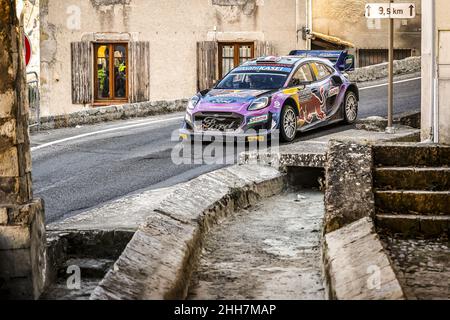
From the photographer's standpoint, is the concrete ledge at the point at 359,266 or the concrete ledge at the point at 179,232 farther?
the concrete ledge at the point at 179,232

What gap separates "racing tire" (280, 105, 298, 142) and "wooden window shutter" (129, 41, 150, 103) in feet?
50.4

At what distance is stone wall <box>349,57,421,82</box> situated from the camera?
1178 inches

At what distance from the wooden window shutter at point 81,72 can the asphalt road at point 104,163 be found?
10555mm

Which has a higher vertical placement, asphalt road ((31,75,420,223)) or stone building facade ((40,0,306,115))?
stone building facade ((40,0,306,115))

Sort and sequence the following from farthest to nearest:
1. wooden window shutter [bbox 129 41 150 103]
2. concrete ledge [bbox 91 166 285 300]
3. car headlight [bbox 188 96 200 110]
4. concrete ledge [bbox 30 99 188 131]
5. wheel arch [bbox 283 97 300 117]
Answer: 1. wooden window shutter [bbox 129 41 150 103]
2. concrete ledge [bbox 30 99 188 131]
3. wheel arch [bbox 283 97 300 117]
4. car headlight [bbox 188 96 200 110]
5. concrete ledge [bbox 91 166 285 300]

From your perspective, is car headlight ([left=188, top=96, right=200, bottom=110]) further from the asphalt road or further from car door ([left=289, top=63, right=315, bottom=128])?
car door ([left=289, top=63, right=315, bottom=128])

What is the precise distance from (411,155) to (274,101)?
754 cm

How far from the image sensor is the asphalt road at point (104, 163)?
1276cm

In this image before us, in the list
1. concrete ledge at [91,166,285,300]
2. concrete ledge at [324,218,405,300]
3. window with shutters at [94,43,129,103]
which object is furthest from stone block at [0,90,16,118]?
window with shutters at [94,43,129,103]

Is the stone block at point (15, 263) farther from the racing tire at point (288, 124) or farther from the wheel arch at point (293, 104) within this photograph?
the wheel arch at point (293, 104)

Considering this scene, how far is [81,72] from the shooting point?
33000mm

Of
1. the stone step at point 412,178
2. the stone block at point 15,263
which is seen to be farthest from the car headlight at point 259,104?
the stone block at point 15,263

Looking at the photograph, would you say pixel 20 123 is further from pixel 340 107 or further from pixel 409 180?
pixel 340 107

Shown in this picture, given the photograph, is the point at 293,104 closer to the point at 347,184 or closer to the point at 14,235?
the point at 347,184
